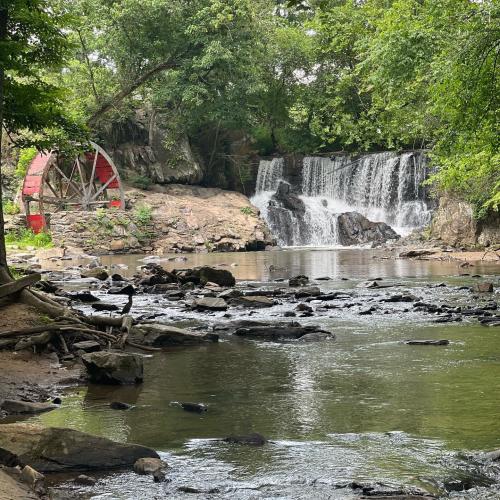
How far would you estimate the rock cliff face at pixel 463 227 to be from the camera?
32.2m

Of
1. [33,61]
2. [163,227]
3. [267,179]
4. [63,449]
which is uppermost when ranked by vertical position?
[267,179]

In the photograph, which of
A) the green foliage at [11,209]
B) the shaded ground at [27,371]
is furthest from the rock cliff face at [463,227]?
the shaded ground at [27,371]

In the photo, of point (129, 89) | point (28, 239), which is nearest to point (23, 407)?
point (28, 239)

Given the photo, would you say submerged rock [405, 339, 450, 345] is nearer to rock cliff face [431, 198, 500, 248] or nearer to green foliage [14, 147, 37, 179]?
rock cliff face [431, 198, 500, 248]

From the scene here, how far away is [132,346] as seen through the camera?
997cm

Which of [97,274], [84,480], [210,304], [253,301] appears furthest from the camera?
[97,274]

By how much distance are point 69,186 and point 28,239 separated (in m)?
7.76

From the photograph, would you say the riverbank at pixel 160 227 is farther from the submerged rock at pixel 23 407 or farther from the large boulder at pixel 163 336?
the submerged rock at pixel 23 407

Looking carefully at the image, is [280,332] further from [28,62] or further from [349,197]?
[349,197]

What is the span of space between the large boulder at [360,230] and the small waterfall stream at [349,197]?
87cm

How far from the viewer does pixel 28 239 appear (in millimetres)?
37875

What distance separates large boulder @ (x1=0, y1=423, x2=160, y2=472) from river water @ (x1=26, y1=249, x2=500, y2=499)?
20 centimetres

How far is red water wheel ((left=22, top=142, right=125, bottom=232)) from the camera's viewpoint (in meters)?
39.5

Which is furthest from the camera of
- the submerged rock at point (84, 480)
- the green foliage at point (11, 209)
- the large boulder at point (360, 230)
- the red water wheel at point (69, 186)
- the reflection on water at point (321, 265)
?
the green foliage at point (11, 209)
